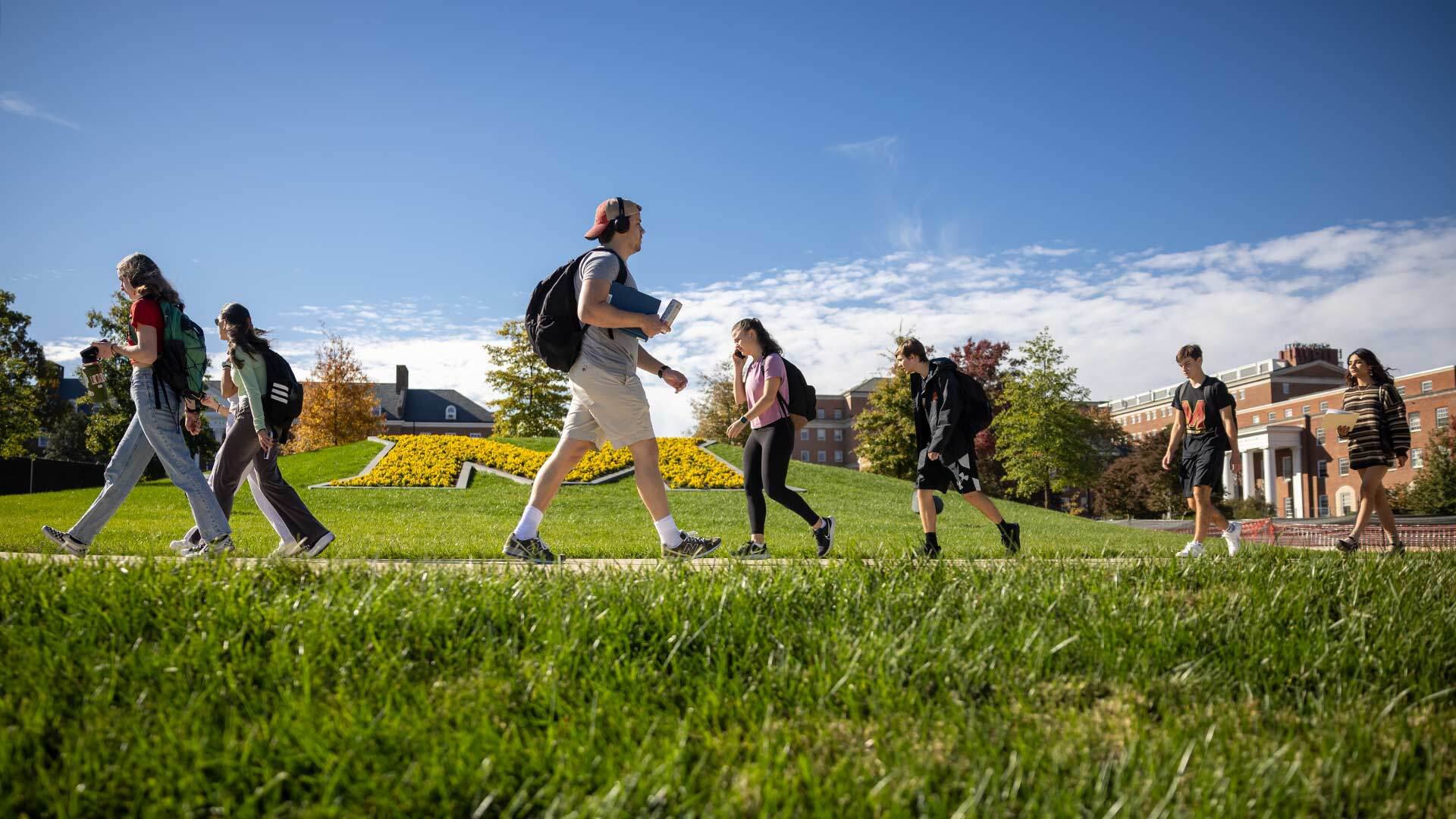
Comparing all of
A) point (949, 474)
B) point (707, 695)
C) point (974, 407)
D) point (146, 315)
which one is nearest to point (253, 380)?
point (146, 315)

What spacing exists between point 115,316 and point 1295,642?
44.6 metres

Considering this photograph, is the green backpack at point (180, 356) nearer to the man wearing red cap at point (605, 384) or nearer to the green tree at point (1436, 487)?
the man wearing red cap at point (605, 384)

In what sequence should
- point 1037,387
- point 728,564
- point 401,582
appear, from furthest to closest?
point 1037,387 → point 728,564 → point 401,582

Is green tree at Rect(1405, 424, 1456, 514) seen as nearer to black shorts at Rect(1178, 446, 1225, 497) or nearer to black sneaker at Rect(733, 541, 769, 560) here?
black shorts at Rect(1178, 446, 1225, 497)

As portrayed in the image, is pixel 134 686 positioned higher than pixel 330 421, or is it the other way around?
pixel 330 421

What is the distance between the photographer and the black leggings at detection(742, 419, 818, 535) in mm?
7348

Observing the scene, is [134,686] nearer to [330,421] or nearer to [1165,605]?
[1165,605]

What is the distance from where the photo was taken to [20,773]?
91.4 inches

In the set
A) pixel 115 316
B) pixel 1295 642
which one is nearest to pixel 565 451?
pixel 1295 642

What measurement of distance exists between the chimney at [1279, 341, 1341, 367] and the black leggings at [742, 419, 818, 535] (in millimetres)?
91524

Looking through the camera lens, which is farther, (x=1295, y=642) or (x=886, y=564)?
(x=886, y=564)

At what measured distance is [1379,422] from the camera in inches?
329

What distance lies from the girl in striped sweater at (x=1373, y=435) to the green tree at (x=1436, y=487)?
1701 inches

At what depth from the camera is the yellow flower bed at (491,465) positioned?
2034cm
